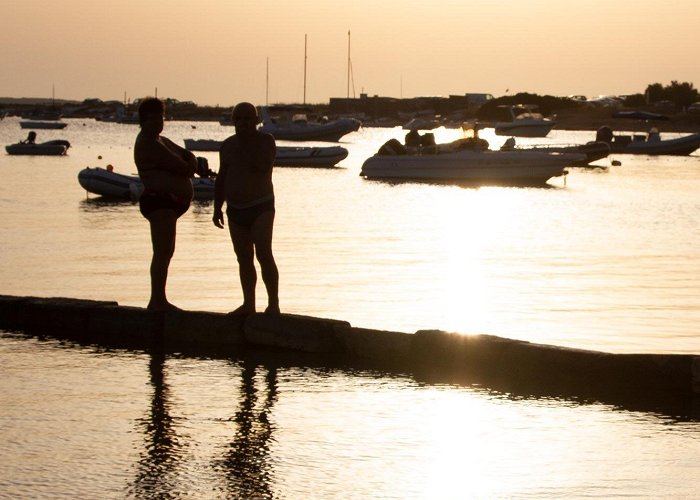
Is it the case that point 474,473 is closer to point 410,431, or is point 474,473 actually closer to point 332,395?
point 410,431

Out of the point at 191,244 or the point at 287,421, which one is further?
the point at 191,244

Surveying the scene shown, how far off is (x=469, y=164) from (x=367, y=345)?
51267mm

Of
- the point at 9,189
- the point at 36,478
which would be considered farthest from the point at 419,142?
the point at 36,478

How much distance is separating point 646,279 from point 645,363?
1254cm

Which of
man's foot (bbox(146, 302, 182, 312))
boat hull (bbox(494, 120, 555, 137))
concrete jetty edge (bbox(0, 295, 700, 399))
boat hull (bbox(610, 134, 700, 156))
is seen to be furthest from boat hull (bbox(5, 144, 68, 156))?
man's foot (bbox(146, 302, 182, 312))

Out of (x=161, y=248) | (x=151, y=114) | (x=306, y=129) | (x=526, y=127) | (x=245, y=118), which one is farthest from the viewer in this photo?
(x=526, y=127)

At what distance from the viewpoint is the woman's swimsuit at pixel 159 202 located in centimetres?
1135

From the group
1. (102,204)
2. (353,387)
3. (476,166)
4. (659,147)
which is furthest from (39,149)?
(353,387)

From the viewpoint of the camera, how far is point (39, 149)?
293 ft

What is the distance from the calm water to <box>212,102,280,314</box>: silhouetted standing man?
1090 millimetres

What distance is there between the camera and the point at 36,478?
7066 millimetres

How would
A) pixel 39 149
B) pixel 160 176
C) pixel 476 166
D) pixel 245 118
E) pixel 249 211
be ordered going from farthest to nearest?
pixel 39 149 < pixel 476 166 < pixel 160 176 < pixel 249 211 < pixel 245 118

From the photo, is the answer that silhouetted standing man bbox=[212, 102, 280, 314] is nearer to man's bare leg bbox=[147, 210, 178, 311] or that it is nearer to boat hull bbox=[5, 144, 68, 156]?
man's bare leg bbox=[147, 210, 178, 311]

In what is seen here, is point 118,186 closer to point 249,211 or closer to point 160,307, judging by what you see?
point 160,307
